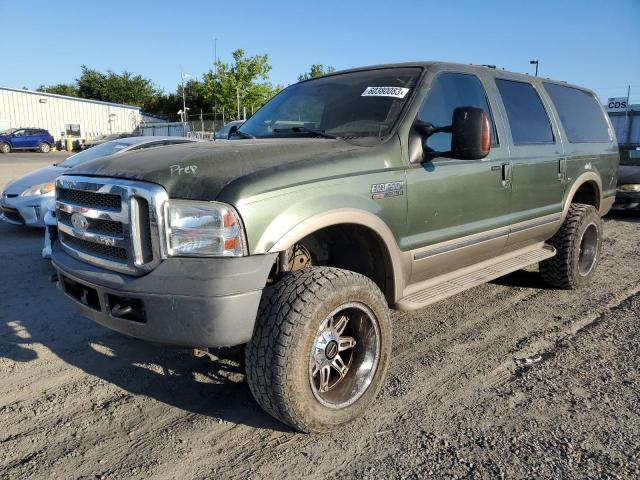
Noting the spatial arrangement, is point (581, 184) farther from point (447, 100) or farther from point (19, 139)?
point (19, 139)

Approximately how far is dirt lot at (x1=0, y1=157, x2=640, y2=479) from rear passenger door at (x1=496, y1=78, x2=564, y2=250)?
2.63ft

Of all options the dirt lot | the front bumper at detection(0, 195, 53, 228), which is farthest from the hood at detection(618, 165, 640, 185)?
the front bumper at detection(0, 195, 53, 228)

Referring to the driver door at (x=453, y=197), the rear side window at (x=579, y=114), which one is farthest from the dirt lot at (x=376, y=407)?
the rear side window at (x=579, y=114)

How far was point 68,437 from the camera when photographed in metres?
2.66

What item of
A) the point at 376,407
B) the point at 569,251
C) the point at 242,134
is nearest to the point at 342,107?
the point at 242,134

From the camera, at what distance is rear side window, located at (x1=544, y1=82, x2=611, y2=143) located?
4.93m

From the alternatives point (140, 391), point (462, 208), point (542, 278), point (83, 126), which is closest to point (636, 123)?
point (542, 278)

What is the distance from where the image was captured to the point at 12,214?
7516mm

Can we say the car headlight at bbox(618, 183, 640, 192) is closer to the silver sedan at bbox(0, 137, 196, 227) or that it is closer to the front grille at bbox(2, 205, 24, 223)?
the silver sedan at bbox(0, 137, 196, 227)

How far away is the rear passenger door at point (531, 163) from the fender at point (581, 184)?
0.14 metres

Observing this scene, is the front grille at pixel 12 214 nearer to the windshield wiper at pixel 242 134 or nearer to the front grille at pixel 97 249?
the windshield wiper at pixel 242 134

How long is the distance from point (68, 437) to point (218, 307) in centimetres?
119

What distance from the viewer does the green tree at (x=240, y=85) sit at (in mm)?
42219

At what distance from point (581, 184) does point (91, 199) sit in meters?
4.44
